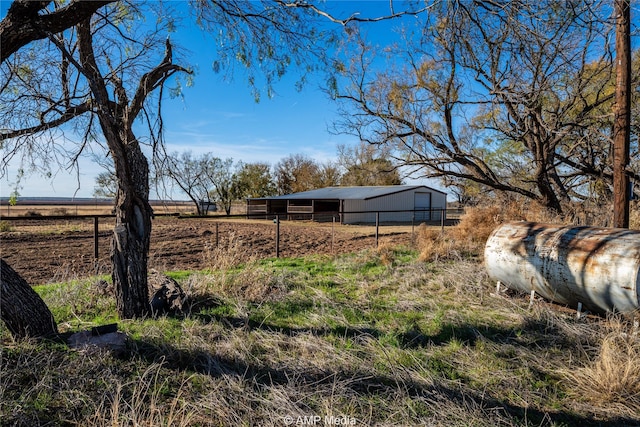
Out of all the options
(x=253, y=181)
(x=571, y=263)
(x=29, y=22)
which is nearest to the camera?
(x=29, y=22)

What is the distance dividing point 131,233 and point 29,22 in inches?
85.3

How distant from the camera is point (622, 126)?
6.59 m

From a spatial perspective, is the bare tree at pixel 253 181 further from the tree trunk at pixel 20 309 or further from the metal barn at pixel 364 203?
the tree trunk at pixel 20 309

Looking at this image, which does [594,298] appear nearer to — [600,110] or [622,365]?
[622,365]

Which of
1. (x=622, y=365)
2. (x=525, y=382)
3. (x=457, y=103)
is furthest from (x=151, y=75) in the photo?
(x=457, y=103)

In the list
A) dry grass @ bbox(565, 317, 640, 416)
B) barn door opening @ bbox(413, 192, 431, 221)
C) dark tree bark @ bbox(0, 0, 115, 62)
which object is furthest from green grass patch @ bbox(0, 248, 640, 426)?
barn door opening @ bbox(413, 192, 431, 221)

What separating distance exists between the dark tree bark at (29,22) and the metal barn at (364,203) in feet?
76.9

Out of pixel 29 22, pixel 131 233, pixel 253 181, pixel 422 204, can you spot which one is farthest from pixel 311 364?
pixel 253 181

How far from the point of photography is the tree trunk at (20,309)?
127 inches

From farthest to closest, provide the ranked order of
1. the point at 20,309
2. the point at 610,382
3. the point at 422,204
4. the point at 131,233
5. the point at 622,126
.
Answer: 1. the point at 422,204
2. the point at 622,126
3. the point at 131,233
4. the point at 20,309
5. the point at 610,382

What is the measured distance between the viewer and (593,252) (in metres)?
4.41

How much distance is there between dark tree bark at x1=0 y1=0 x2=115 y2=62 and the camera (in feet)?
10.2

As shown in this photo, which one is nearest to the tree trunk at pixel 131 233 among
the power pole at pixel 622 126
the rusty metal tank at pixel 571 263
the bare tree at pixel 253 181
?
the rusty metal tank at pixel 571 263

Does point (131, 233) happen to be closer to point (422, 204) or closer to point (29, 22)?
point (29, 22)
